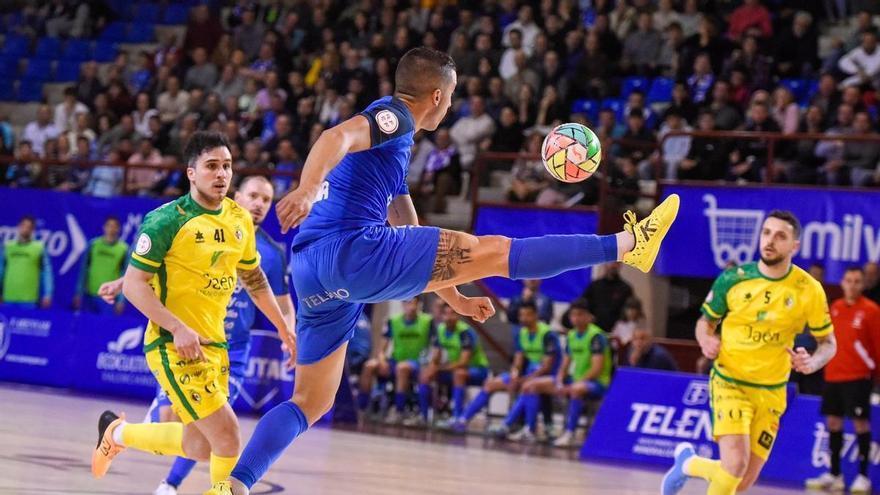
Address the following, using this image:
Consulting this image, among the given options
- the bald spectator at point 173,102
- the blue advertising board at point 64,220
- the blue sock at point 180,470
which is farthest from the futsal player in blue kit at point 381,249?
the bald spectator at point 173,102

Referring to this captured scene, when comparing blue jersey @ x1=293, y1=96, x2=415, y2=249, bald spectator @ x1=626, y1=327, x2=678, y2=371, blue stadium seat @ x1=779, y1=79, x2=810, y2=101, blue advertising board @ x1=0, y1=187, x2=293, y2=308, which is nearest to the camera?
blue jersey @ x1=293, y1=96, x2=415, y2=249

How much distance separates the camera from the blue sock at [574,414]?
49.8 ft

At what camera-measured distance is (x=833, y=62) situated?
1720 cm

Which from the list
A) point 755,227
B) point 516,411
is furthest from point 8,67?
point 755,227

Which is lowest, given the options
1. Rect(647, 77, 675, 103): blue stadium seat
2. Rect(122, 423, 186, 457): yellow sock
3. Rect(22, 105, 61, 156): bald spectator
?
Rect(122, 423, 186, 457): yellow sock

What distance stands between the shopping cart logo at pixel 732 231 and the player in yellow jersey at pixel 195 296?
812 cm

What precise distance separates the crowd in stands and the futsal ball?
766cm

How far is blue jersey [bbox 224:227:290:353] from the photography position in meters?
9.39

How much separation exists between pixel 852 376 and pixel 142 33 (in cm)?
1715

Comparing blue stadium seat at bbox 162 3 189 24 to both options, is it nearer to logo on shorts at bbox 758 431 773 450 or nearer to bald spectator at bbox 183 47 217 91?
bald spectator at bbox 183 47 217 91

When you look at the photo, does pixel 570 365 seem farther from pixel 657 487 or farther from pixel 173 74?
pixel 173 74

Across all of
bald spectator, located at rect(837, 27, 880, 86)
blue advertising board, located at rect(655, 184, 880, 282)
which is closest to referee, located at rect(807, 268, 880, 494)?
blue advertising board, located at rect(655, 184, 880, 282)

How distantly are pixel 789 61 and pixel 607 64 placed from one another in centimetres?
258

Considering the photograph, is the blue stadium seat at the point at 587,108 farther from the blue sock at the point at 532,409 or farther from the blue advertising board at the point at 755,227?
the blue sock at the point at 532,409
